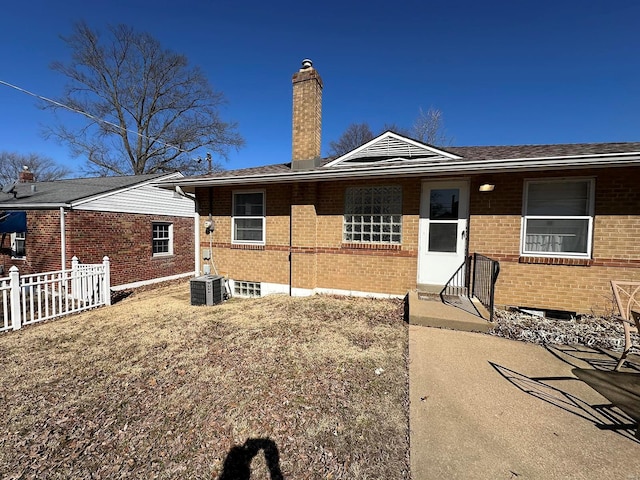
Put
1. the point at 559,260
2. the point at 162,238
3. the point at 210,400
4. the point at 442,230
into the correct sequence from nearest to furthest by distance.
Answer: the point at 210,400, the point at 559,260, the point at 442,230, the point at 162,238

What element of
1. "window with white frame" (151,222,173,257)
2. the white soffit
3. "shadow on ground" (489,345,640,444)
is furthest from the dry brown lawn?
"window with white frame" (151,222,173,257)

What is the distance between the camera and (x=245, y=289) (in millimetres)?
8234

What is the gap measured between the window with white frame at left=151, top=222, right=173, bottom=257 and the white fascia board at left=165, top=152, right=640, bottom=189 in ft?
16.8

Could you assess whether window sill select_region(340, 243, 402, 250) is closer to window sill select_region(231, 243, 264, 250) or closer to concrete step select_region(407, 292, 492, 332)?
concrete step select_region(407, 292, 492, 332)

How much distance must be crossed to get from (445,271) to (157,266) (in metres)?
10.6

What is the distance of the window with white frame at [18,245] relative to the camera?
Result: 10125mm

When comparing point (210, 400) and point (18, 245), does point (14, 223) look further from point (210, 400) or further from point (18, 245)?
point (210, 400)

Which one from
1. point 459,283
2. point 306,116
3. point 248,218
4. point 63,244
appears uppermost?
point 306,116

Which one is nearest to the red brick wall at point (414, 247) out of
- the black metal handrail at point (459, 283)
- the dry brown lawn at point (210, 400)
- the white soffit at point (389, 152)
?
the black metal handrail at point (459, 283)

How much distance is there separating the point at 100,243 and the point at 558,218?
12621 millimetres

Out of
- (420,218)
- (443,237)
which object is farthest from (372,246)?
(443,237)

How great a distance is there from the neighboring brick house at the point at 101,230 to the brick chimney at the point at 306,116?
4602 millimetres

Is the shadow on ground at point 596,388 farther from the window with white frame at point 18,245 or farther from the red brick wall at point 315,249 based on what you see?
the window with white frame at point 18,245

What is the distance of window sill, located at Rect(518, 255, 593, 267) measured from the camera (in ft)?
17.5
